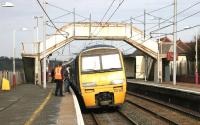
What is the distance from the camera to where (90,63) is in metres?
23.4

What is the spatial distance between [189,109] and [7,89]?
1772cm

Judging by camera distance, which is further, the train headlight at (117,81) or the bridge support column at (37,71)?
the bridge support column at (37,71)

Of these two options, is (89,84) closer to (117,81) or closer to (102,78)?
(102,78)

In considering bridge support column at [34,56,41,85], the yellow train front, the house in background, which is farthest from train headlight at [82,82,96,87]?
the house in background

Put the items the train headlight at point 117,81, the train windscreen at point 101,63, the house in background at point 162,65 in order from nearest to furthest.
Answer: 1. the train headlight at point 117,81
2. the train windscreen at point 101,63
3. the house in background at point 162,65

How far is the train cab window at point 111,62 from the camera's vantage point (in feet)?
76.2

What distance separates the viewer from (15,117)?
17.3 meters


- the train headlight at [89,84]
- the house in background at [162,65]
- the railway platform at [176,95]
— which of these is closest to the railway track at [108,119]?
the train headlight at [89,84]

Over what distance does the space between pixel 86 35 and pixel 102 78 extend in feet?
112

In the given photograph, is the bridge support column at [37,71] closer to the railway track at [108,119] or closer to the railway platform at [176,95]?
the railway platform at [176,95]

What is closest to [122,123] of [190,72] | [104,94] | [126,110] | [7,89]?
[104,94]

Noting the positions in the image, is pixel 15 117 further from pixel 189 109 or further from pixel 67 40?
pixel 67 40

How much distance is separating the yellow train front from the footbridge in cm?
3132

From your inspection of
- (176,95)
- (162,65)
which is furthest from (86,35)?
(176,95)
